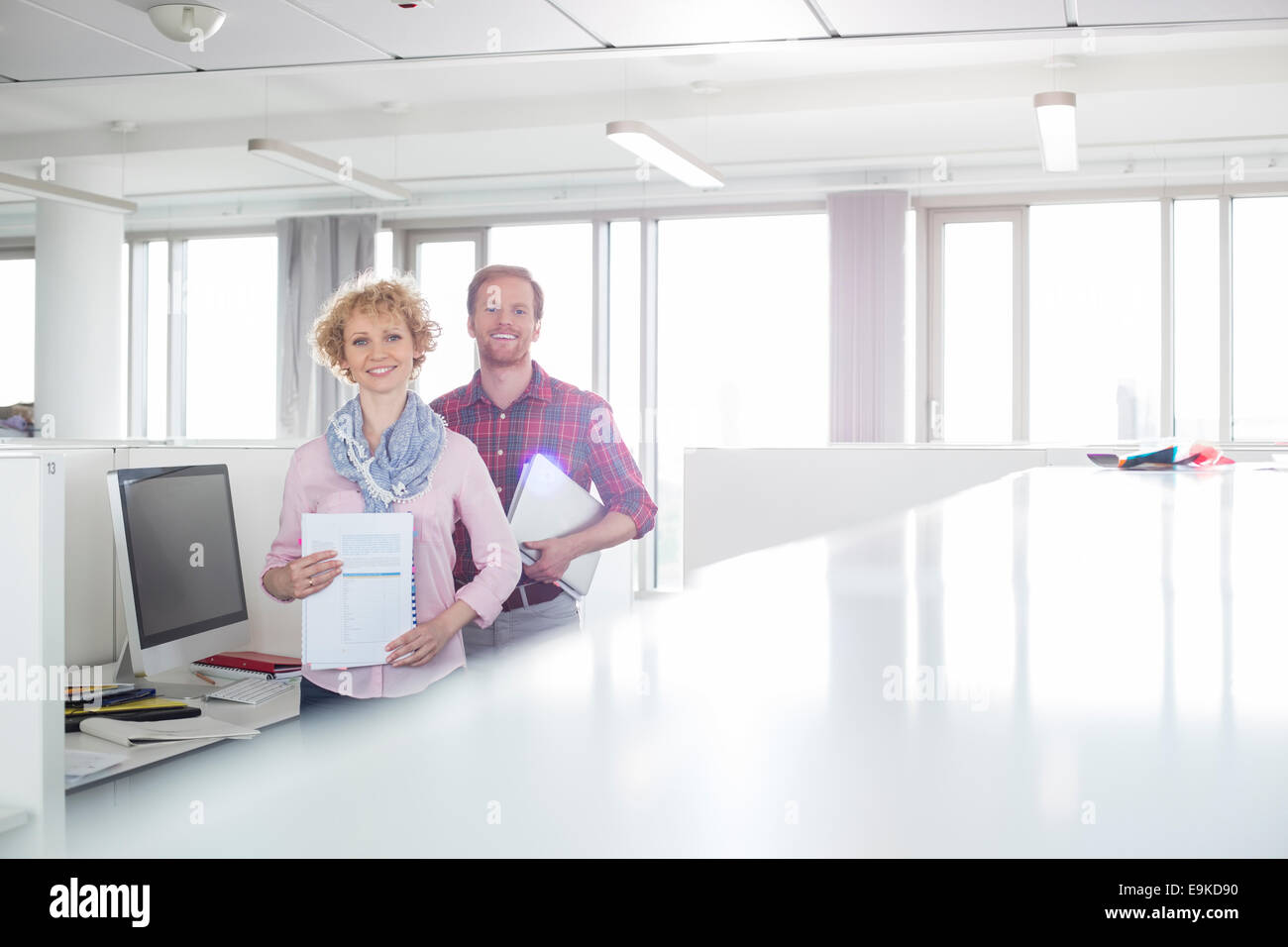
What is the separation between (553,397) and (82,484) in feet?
3.51

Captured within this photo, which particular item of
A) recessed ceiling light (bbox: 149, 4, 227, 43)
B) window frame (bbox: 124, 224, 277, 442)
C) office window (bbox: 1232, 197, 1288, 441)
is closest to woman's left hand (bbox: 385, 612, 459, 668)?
recessed ceiling light (bbox: 149, 4, 227, 43)

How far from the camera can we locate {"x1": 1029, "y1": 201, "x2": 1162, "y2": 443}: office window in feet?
23.4

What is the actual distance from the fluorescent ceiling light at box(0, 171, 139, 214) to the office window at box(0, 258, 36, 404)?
3146mm

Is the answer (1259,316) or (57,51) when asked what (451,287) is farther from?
(1259,316)

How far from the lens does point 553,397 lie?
262 centimetres

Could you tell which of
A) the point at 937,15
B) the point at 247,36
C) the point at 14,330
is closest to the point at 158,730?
the point at 247,36

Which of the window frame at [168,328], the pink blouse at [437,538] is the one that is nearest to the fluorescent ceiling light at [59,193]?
the window frame at [168,328]

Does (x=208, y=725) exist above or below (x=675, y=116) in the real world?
below

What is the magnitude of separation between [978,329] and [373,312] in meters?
5.71

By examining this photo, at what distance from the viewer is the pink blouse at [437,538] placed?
211cm

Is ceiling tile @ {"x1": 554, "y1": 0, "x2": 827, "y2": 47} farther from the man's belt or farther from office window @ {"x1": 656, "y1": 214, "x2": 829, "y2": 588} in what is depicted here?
office window @ {"x1": 656, "y1": 214, "x2": 829, "y2": 588}

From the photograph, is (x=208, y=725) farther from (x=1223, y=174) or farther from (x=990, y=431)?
(x=1223, y=174)

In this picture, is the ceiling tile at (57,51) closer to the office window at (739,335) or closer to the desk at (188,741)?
the desk at (188,741)

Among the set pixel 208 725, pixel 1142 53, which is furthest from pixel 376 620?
pixel 1142 53
